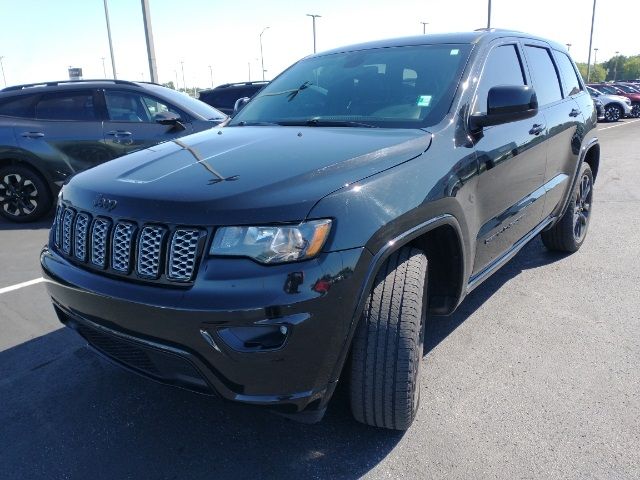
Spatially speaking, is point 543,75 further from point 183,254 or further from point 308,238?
point 183,254

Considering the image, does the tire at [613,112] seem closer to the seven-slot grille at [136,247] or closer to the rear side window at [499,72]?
the rear side window at [499,72]

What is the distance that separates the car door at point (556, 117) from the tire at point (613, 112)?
23301mm

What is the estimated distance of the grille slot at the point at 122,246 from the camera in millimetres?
2072

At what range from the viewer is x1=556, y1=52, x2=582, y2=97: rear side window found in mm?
4516

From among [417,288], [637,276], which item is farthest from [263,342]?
[637,276]

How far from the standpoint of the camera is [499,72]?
329cm

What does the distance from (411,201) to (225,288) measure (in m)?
0.86

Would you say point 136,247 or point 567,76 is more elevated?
point 567,76

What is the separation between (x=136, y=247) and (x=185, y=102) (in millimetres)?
5534

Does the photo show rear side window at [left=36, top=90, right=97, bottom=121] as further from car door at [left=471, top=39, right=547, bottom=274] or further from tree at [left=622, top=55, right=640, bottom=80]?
tree at [left=622, top=55, right=640, bottom=80]

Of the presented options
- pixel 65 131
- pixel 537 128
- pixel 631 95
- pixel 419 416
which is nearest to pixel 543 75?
pixel 537 128

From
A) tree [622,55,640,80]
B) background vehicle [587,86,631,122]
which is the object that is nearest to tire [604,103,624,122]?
background vehicle [587,86,631,122]

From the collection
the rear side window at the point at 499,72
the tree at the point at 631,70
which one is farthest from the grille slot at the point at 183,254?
the tree at the point at 631,70

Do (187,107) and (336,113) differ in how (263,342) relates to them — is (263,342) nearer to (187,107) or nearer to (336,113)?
(336,113)
